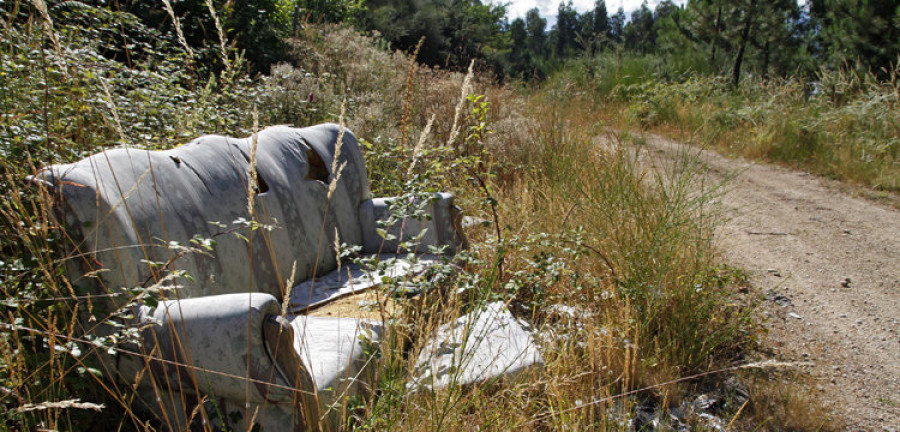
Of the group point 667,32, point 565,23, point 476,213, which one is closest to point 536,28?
point 565,23

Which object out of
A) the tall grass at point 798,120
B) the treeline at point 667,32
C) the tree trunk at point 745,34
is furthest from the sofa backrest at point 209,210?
the tree trunk at point 745,34

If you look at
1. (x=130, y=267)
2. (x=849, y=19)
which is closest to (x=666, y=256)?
(x=130, y=267)

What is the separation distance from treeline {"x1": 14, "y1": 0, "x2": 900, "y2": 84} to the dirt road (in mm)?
2124

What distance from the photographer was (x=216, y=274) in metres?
2.06

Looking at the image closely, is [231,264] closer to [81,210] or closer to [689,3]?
[81,210]

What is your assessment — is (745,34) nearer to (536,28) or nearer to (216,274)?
(216,274)

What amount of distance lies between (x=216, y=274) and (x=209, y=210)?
25cm

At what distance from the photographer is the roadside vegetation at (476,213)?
1603mm

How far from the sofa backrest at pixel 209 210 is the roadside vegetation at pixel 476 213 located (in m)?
0.12

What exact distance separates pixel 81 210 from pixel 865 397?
328 centimetres

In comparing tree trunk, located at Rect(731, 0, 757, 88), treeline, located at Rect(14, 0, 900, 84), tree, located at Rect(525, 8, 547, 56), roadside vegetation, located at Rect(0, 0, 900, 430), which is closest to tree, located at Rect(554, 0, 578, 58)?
tree, located at Rect(525, 8, 547, 56)

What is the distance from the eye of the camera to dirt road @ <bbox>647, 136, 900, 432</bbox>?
8.89 feet

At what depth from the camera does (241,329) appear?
1.52 m

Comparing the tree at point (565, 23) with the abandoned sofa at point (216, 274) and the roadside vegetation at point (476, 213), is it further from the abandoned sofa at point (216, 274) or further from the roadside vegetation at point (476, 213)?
the abandoned sofa at point (216, 274)
